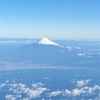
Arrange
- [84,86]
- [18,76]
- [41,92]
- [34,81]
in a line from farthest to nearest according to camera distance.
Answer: [18,76]
[34,81]
[84,86]
[41,92]

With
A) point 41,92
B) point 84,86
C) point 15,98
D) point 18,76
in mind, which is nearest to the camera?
point 15,98

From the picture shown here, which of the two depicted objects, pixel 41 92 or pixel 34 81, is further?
pixel 34 81

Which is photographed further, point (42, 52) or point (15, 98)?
point (42, 52)

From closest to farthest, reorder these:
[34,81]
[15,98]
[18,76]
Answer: [15,98] < [34,81] < [18,76]

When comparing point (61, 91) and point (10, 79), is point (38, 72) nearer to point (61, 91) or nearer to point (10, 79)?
point (10, 79)

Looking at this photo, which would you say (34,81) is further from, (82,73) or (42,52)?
(42,52)

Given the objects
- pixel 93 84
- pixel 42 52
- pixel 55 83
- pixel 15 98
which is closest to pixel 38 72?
pixel 55 83

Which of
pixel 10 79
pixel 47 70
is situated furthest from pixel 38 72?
pixel 10 79

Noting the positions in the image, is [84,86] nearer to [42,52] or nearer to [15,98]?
[15,98]

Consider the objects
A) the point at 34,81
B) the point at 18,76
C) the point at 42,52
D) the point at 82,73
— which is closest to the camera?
the point at 34,81
